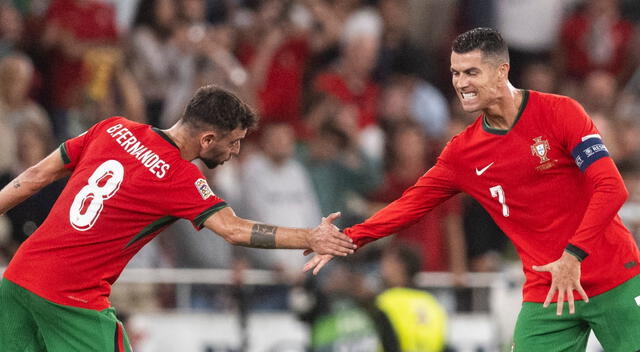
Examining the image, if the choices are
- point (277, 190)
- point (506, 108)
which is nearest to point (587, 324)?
point (506, 108)

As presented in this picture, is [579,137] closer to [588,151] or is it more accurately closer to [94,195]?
[588,151]

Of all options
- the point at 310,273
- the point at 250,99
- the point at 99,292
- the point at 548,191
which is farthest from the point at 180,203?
the point at 250,99

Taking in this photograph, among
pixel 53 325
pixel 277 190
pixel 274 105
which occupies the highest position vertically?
pixel 274 105

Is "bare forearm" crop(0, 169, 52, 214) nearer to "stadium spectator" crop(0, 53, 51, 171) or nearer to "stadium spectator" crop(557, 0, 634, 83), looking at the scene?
"stadium spectator" crop(0, 53, 51, 171)

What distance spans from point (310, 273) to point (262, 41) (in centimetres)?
295

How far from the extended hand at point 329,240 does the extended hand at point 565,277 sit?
1.48 metres

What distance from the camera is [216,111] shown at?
699cm

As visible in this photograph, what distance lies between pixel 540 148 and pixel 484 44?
0.74 metres

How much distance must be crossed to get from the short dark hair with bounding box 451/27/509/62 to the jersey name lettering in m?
1.96

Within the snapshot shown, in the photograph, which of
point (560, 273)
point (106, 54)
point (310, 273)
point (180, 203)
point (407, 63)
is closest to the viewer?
point (560, 273)

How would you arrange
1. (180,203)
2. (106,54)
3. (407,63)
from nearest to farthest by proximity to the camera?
1. (180,203)
2. (106,54)
3. (407,63)

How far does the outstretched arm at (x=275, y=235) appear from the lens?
6.80m

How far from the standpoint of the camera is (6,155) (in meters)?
11.2

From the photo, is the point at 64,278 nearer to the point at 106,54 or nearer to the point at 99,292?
the point at 99,292
